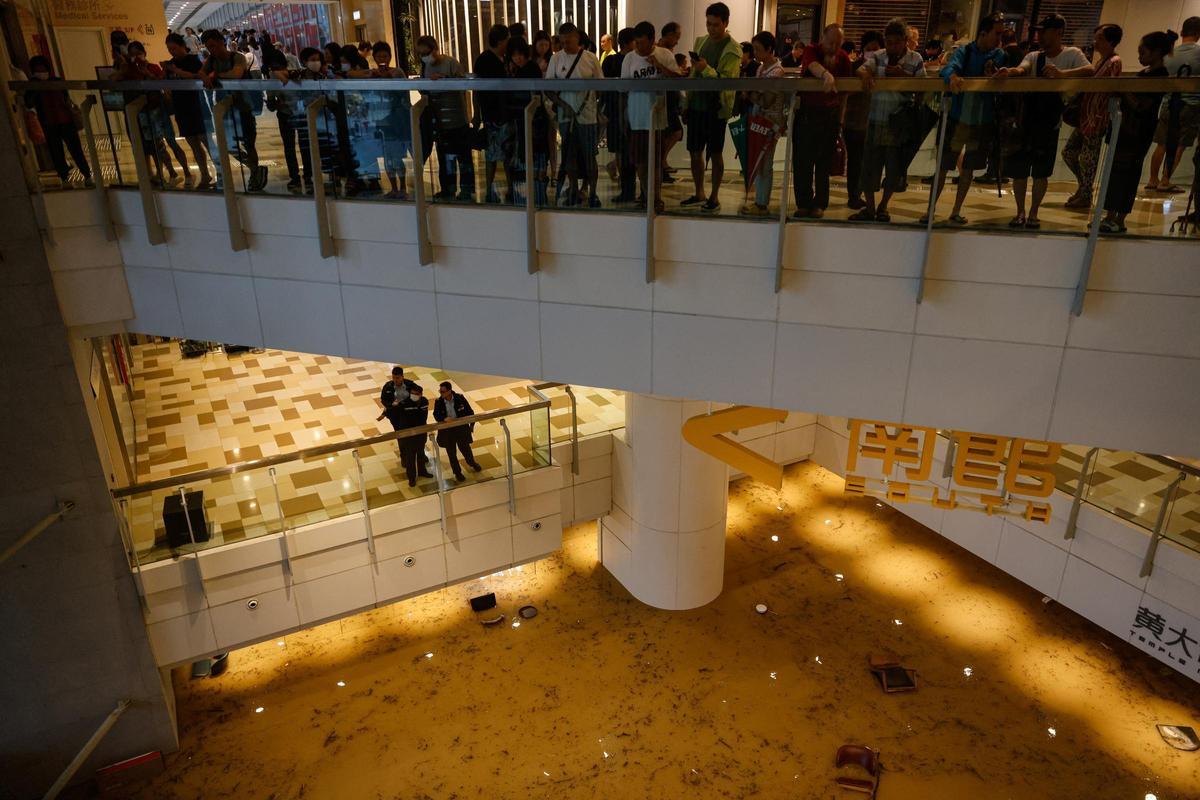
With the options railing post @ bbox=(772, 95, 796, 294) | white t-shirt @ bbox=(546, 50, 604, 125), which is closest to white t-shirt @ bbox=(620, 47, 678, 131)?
white t-shirt @ bbox=(546, 50, 604, 125)

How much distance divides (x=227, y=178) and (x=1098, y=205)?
638 cm

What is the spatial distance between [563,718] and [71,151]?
7.32 m

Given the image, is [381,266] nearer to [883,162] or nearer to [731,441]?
[731,441]

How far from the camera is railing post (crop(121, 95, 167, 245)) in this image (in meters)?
6.29

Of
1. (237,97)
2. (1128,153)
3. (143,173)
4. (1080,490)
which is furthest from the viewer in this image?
(1080,490)

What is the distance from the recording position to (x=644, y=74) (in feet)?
19.0

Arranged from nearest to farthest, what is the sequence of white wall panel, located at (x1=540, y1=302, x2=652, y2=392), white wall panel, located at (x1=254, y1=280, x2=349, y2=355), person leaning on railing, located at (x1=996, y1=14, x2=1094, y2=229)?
person leaning on railing, located at (x1=996, y1=14, x2=1094, y2=229) → white wall panel, located at (x1=540, y1=302, x2=652, y2=392) → white wall panel, located at (x1=254, y1=280, x2=349, y2=355)

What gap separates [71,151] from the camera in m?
6.38

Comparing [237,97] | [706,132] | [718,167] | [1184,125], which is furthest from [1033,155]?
[237,97]

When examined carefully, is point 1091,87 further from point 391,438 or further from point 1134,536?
point 391,438

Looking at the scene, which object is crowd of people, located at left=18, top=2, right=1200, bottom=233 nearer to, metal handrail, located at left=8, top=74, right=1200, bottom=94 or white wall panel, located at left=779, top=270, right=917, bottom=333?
metal handrail, located at left=8, top=74, right=1200, bottom=94

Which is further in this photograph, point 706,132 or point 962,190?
point 706,132

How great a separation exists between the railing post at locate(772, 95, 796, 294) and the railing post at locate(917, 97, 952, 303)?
90 centimetres

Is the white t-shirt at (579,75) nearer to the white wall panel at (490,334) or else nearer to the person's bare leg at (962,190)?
the white wall panel at (490,334)
